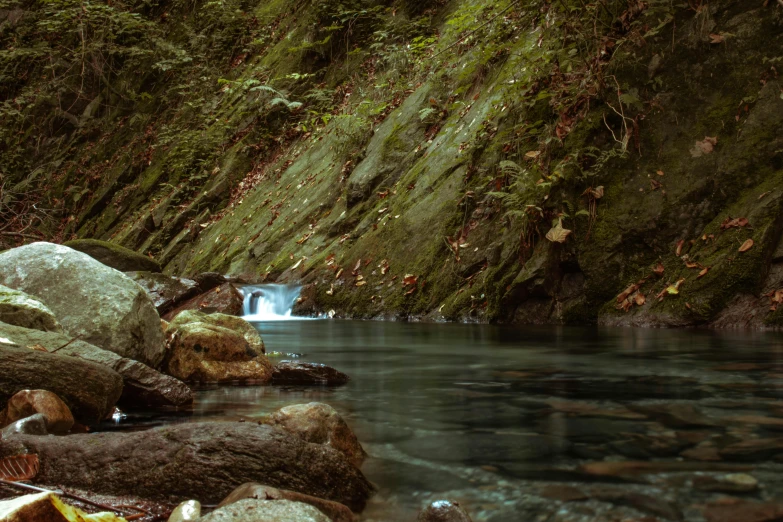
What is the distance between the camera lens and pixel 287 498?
241 centimetres

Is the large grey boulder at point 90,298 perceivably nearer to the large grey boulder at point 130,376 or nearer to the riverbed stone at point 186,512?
the large grey boulder at point 130,376

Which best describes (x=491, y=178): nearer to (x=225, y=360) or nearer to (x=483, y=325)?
(x=483, y=325)

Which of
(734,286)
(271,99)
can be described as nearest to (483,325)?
(734,286)

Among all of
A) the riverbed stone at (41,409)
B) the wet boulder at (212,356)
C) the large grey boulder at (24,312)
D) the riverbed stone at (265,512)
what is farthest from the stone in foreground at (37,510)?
the wet boulder at (212,356)

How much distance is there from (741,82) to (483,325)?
423cm

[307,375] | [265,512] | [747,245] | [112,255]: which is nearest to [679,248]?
[747,245]

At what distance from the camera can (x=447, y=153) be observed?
39.7 ft

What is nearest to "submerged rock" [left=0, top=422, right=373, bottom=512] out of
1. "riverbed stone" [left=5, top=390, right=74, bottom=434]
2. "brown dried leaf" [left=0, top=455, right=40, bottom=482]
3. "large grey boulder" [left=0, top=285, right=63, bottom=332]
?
"brown dried leaf" [left=0, top=455, right=40, bottom=482]

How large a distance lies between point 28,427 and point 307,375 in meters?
2.47

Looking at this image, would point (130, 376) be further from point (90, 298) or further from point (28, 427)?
point (28, 427)

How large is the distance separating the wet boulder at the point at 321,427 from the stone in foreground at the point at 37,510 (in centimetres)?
135

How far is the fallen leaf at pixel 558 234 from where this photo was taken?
8.58 meters

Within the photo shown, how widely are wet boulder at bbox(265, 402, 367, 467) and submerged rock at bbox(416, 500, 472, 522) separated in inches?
37.1

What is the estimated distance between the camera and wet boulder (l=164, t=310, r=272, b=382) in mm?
5492
